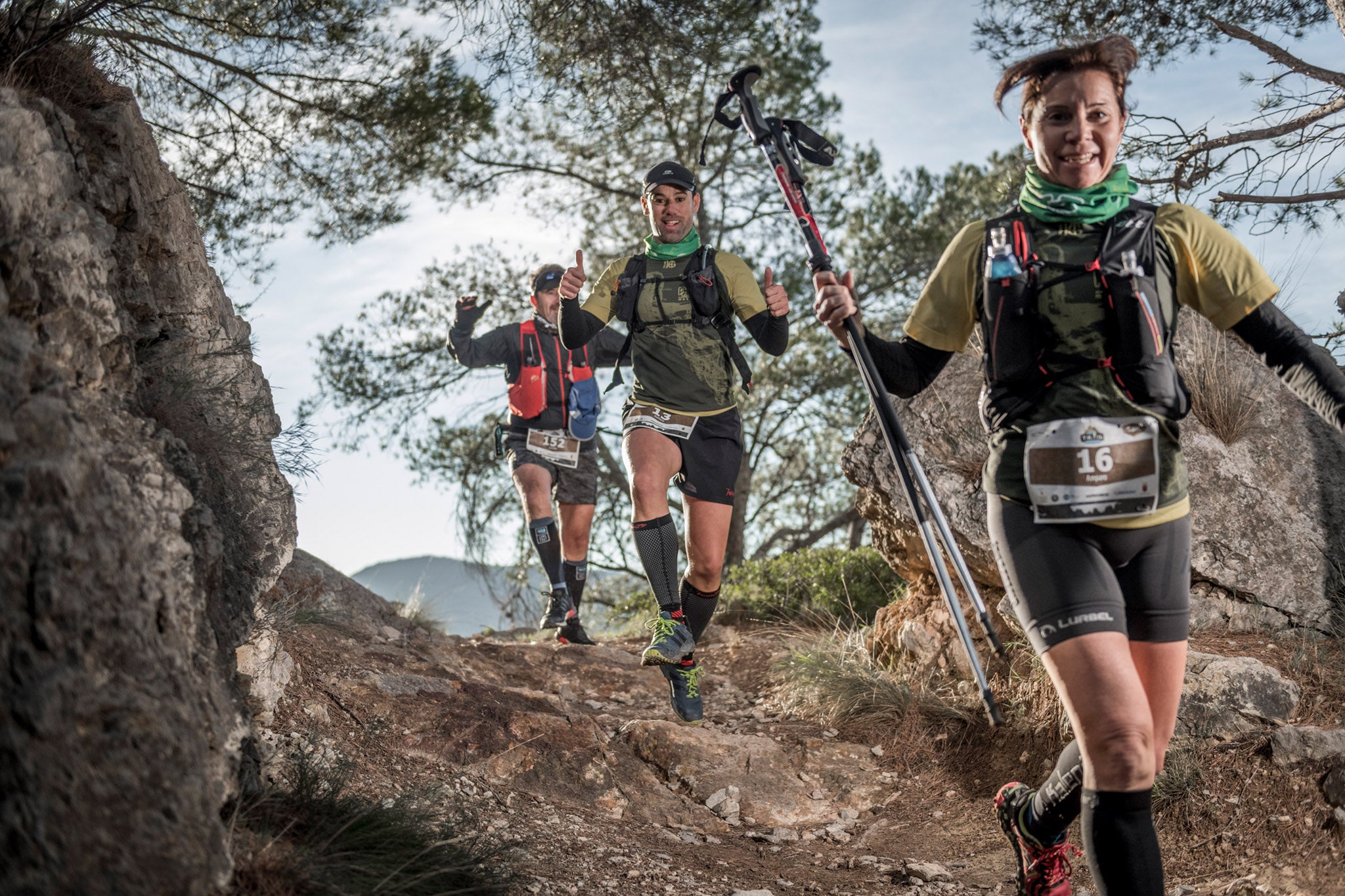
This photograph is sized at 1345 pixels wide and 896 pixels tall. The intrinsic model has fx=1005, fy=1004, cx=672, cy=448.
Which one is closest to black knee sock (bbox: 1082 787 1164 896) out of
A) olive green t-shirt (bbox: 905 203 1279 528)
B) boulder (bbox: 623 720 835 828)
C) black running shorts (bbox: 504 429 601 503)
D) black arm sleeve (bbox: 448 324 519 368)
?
olive green t-shirt (bbox: 905 203 1279 528)

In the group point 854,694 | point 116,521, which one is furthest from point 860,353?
point 854,694

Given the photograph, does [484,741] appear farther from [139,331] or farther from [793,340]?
[793,340]

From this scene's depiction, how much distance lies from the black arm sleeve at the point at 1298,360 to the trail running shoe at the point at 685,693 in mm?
3095

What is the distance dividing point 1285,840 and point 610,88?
24.5 ft

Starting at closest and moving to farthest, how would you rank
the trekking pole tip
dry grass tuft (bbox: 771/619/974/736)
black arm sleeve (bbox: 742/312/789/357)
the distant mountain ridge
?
the trekking pole tip
black arm sleeve (bbox: 742/312/789/357)
dry grass tuft (bbox: 771/619/974/736)
the distant mountain ridge

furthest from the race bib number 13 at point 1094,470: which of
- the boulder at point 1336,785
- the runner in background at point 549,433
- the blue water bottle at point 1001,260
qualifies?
the runner in background at point 549,433

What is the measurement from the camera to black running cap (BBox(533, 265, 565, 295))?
7727 mm

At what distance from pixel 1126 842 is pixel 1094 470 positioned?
2.88 ft

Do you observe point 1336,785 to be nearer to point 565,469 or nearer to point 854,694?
point 854,694

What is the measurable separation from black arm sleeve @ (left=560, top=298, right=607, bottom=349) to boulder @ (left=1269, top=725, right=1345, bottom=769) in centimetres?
357

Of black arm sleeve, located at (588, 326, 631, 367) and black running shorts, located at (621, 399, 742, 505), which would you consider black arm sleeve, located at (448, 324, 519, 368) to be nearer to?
black arm sleeve, located at (588, 326, 631, 367)

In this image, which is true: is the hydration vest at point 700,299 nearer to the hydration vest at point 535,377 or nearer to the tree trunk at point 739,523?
the hydration vest at point 535,377

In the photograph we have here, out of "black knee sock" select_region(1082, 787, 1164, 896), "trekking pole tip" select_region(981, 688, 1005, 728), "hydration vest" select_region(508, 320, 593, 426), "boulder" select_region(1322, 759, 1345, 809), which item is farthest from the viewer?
"hydration vest" select_region(508, 320, 593, 426)

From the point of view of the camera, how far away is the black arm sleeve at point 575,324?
5211 mm
